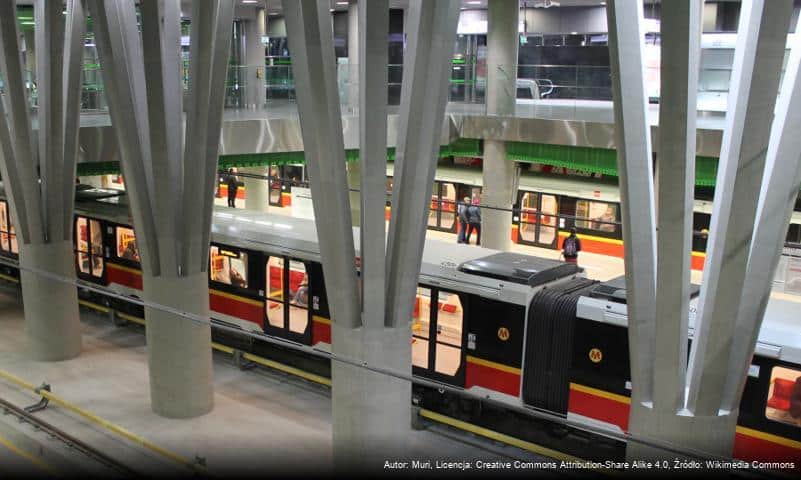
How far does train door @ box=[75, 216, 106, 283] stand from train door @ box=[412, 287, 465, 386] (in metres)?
8.48

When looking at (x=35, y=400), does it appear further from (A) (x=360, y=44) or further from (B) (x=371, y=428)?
(A) (x=360, y=44)

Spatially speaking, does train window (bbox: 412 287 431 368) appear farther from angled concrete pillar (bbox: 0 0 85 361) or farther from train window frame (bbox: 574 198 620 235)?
train window frame (bbox: 574 198 620 235)

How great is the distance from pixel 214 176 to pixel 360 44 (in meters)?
4.36

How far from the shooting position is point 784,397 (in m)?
9.06

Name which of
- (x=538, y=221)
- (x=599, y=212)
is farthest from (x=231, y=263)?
(x=538, y=221)

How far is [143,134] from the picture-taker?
11211mm

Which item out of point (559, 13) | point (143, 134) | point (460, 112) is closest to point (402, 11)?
point (559, 13)

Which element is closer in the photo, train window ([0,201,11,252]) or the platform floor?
the platform floor

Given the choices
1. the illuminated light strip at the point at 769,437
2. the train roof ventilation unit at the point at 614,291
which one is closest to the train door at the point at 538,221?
the train roof ventilation unit at the point at 614,291

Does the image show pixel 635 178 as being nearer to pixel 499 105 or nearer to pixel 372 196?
pixel 372 196

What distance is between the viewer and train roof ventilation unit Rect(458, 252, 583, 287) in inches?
437

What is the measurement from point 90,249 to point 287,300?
20.1 ft

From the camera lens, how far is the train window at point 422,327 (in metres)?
11.8

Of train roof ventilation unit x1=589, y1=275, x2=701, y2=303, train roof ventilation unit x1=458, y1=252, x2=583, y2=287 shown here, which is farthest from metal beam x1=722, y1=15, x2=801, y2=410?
train roof ventilation unit x1=458, y1=252, x2=583, y2=287
